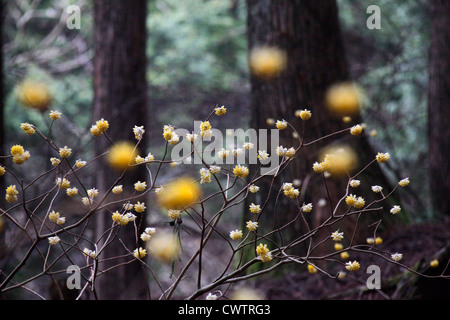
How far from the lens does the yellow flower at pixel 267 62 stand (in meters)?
2.95

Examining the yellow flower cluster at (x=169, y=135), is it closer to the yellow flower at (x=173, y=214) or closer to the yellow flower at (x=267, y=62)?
the yellow flower at (x=173, y=214)

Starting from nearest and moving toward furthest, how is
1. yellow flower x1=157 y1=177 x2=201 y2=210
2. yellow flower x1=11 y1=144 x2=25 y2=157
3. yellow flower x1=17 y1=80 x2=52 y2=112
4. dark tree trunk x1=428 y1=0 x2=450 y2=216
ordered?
yellow flower x1=11 y1=144 x2=25 y2=157, yellow flower x1=157 y1=177 x2=201 y2=210, yellow flower x1=17 y1=80 x2=52 y2=112, dark tree trunk x1=428 y1=0 x2=450 y2=216

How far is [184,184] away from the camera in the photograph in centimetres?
137

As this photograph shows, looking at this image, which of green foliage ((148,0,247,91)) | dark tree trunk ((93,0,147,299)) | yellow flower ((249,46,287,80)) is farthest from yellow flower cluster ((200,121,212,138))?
green foliage ((148,0,247,91))

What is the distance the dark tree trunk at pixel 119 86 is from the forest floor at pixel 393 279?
125 cm

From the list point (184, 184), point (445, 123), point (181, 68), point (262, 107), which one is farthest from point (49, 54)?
A: point (184, 184)

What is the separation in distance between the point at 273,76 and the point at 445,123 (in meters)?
2.02

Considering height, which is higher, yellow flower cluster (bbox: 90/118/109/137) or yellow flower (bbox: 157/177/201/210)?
yellow flower cluster (bbox: 90/118/109/137)

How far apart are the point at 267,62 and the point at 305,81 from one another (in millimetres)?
294

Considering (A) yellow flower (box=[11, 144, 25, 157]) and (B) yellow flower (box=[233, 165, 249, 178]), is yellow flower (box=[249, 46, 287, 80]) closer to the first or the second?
(B) yellow flower (box=[233, 165, 249, 178])

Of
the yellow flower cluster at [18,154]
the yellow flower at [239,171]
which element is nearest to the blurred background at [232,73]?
the yellow flower cluster at [18,154]

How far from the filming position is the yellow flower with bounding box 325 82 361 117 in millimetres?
2945

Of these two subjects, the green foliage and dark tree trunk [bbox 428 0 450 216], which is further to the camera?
the green foliage

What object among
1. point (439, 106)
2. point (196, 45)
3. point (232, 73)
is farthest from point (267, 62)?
point (232, 73)
